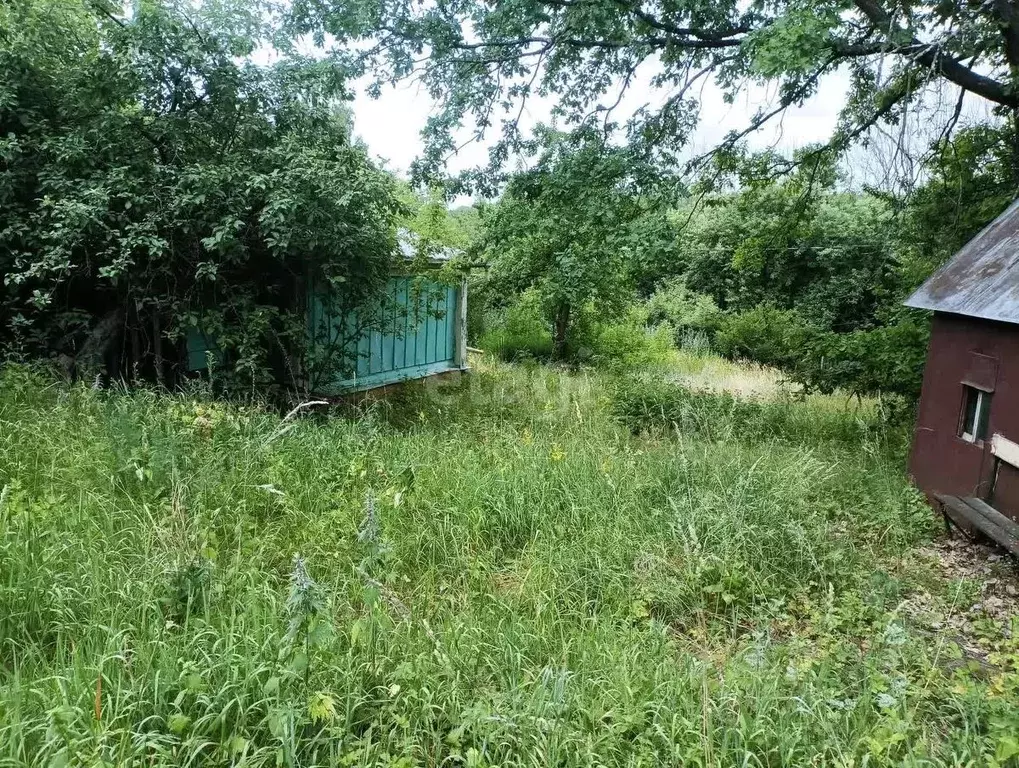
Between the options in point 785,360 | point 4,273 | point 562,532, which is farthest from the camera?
point 785,360

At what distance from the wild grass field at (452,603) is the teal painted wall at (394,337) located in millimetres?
2458

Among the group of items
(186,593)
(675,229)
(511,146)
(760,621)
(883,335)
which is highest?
(511,146)

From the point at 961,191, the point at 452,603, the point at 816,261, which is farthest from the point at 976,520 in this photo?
the point at 816,261

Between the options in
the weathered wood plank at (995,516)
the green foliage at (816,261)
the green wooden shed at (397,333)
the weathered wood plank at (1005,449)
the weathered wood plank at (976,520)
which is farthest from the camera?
the green foliage at (816,261)

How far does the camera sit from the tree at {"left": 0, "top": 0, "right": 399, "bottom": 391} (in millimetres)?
6113

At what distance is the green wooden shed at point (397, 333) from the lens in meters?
8.38

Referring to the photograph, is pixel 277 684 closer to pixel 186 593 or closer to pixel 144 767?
pixel 144 767

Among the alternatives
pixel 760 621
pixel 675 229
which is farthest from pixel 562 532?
pixel 675 229

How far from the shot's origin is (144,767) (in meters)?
2.06

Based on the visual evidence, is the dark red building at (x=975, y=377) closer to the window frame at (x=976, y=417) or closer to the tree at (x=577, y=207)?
the window frame at (x=976, y=417)

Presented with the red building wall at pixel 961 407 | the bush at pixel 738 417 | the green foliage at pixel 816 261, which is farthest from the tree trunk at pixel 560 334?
the red building wall at pixel 961 407

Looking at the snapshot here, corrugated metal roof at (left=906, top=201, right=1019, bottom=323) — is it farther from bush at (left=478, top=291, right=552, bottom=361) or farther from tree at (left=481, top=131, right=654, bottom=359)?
bush at (left=478, top=291, right=552, bottom=361)

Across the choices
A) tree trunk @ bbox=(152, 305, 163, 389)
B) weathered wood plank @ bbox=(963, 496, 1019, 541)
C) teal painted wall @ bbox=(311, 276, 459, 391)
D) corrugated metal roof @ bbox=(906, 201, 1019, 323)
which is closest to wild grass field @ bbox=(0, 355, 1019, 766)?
→ weathered wood plank @ bbox=(963, 496, 1019, 541)

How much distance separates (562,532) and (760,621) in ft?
4.26
